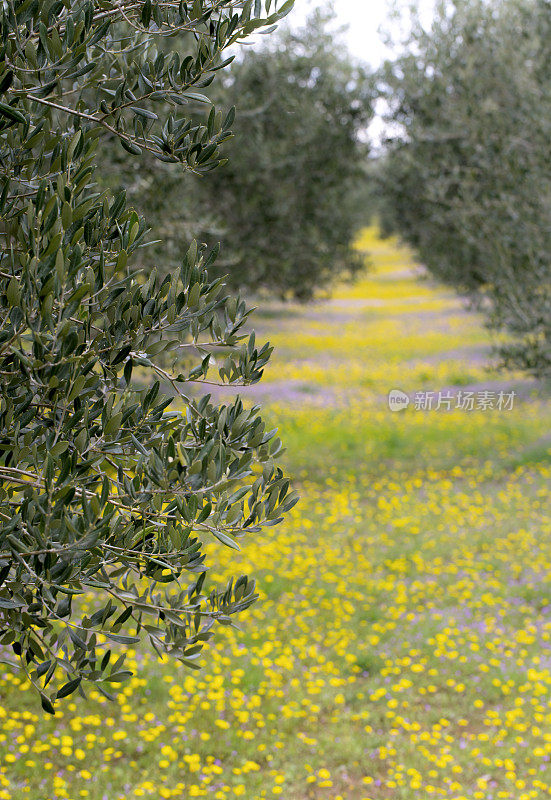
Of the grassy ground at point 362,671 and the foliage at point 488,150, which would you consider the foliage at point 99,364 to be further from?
the foliage at point 488,150

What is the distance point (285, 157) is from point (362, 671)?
421 inches

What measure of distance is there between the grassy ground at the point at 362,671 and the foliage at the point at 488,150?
7.21 ft

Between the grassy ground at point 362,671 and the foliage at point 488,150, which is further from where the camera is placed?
the foliage at point 488,150

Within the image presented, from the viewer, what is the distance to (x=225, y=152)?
13.5 meters

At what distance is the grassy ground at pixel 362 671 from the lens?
583 cm

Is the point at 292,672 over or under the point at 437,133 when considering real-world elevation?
under

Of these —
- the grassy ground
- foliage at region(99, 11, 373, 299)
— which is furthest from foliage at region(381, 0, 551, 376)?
the grassy ground

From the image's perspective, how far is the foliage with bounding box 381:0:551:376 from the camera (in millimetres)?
12359

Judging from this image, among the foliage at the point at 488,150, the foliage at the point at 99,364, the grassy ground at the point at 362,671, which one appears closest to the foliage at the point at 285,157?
the foliage at the point at 488,150

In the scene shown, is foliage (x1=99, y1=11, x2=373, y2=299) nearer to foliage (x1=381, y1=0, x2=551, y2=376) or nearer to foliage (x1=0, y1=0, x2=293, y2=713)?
foliage (x1=381, y1=0, x2=551, y2=376)

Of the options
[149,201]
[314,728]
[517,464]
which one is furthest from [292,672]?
[517,464]

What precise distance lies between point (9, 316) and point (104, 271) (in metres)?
0.43

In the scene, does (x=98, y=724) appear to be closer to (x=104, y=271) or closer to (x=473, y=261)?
(x=104, y=271)

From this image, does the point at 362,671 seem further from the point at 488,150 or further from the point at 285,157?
the point at 285,157
